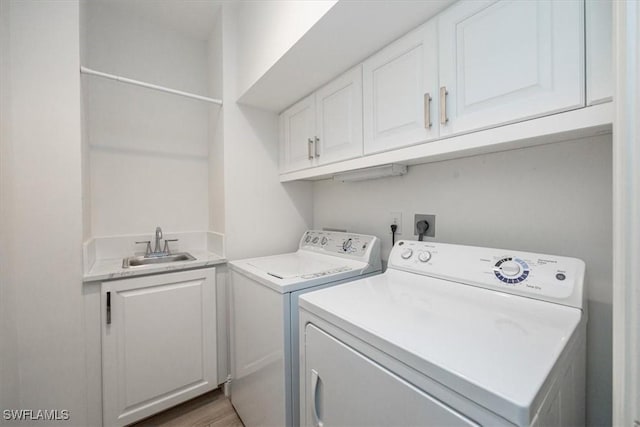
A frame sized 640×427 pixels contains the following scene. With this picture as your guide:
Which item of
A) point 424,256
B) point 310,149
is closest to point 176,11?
point 310,149

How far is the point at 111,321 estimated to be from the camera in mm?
1453

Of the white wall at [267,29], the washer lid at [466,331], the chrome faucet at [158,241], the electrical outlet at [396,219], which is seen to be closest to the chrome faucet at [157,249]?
the chrome faucet at [158,241]

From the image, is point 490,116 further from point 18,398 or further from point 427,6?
point 18,398

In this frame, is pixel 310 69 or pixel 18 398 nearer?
pixel 18 398

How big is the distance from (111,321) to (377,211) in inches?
66.9

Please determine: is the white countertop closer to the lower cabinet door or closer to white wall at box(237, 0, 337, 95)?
the lower cabinet door

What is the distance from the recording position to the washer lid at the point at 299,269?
4.08 feet

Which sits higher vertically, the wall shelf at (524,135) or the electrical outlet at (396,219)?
the wall shelf at (524,135)

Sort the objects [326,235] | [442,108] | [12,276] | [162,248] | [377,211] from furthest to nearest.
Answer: [162,248]
[326,235]
[377,211]
[12,276]
[442,108]

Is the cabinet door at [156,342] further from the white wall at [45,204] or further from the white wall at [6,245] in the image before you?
the white wall at [6,245]

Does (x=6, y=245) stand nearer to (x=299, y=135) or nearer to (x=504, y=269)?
(x=299, y=135)

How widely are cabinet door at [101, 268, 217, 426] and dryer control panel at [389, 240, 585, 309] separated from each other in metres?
1.35

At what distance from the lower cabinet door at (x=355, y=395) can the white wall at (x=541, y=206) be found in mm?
795

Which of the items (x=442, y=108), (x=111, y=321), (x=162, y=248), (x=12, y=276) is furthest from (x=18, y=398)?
(x=442, y=108)
